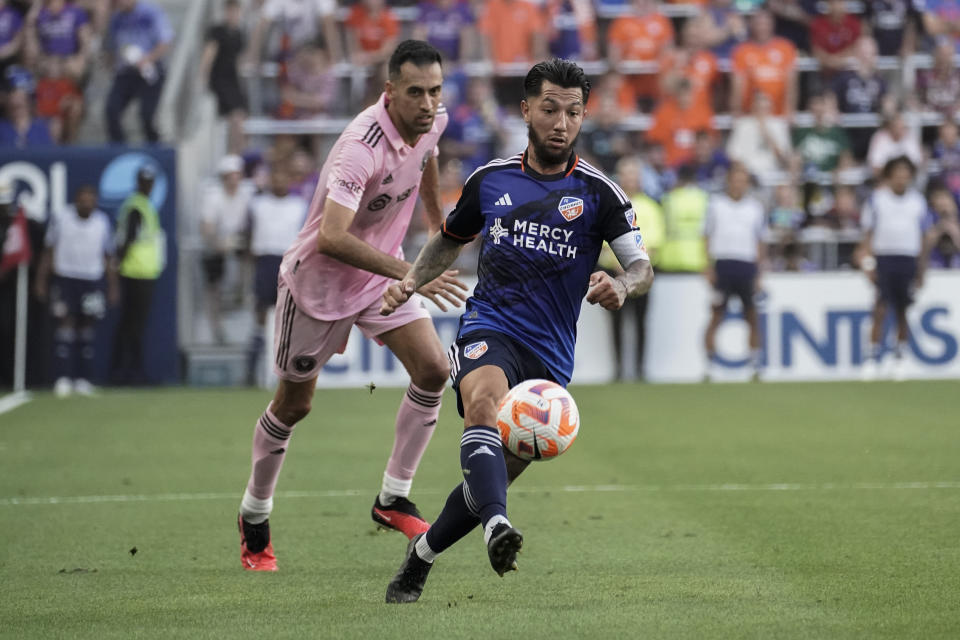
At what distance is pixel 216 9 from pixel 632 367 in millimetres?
8862

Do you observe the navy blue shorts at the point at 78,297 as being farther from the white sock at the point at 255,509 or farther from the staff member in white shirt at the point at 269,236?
the white sock at the point at 255,509

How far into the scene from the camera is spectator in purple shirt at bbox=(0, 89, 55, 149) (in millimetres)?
20234

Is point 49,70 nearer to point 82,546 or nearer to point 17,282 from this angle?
point 17,282

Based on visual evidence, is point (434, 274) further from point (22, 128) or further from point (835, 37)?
point (835, 37)

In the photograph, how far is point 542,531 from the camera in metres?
8.02

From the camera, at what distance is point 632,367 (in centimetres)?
1848

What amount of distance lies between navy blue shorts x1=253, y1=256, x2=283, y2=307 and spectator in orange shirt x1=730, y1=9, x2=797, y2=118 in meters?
6.86

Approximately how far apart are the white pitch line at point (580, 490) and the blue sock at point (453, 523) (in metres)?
3.58

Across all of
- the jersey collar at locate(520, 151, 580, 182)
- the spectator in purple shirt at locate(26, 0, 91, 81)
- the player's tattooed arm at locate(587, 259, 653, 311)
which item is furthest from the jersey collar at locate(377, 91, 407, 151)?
the spectator in purple shirt at locate(26, 0, 91, 81)

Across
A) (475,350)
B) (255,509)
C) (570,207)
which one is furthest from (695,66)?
(475,350)

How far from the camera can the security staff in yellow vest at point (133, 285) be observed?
59.5ft

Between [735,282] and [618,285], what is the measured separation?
12421 millimetres

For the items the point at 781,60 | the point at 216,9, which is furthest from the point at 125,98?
the point at 781,60

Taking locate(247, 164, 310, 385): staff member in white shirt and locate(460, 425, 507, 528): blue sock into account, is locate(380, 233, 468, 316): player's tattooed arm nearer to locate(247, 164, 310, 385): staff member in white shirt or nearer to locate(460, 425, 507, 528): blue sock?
locate(460, 425, 507, 528): blue sock
